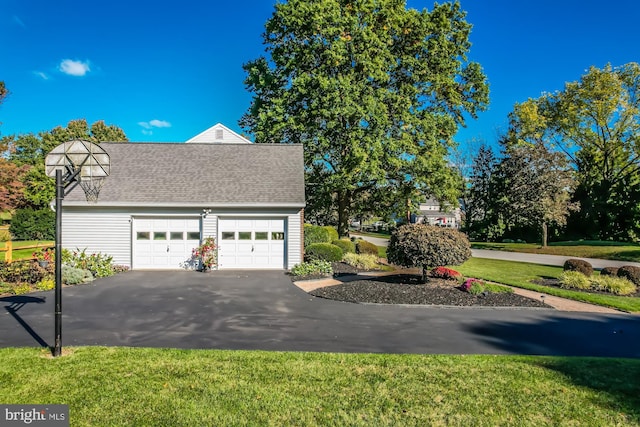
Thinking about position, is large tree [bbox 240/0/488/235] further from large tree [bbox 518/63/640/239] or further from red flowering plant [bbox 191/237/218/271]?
large tree [bbox 518/63/640/239]

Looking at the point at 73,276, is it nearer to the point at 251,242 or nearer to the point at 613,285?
the point at 251,242

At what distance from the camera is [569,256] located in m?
26.3

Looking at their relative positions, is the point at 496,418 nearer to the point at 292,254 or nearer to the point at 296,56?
the point at 292,254

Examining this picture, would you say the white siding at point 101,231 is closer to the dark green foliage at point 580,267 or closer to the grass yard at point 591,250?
the dark green foliage at point 580,267

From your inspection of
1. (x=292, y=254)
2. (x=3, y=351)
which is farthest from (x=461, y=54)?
(x=3, y=351)

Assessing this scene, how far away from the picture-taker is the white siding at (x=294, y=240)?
17500 mm

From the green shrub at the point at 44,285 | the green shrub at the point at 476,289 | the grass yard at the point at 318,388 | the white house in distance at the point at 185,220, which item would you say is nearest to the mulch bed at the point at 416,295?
the green shrub at the point at 476,289

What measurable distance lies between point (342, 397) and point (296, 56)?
876 inches

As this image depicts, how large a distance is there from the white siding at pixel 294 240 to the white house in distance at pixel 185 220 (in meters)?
0.04

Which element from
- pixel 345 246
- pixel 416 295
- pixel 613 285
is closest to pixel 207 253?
pixel 345 246

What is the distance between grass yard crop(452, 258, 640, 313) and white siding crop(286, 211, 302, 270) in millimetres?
7225

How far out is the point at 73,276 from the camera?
45.2ft

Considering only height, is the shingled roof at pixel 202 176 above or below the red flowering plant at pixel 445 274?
above

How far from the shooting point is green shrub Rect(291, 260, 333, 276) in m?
16.0
